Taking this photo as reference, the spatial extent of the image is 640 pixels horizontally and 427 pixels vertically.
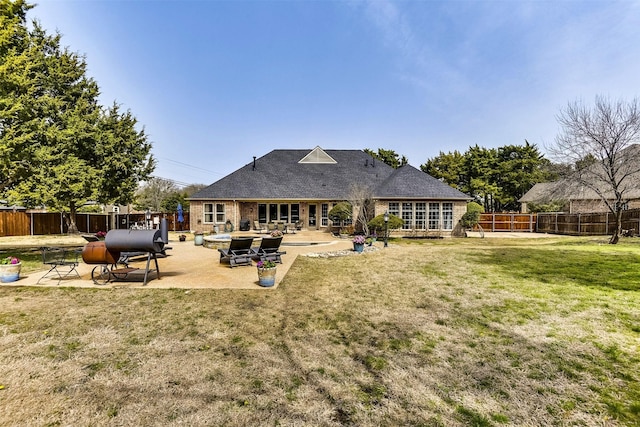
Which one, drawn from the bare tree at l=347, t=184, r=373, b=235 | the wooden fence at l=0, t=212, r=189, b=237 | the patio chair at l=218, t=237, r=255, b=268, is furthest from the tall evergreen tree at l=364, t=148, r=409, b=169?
the patio chair at l=218, t=237, r=255, b=268

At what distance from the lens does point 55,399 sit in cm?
329

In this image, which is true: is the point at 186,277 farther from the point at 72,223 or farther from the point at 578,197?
the point at 578,197

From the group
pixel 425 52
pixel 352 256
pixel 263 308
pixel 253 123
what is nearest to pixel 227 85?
pixel 253 123

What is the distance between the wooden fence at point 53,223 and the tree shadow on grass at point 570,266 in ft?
76.2

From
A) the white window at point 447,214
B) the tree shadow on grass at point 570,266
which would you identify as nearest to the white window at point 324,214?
the white window at point 447,214

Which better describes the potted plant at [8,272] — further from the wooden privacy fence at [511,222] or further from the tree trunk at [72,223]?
the wooden privacy fence at [511,222]

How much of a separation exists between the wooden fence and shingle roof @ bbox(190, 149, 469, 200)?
21.4 ft

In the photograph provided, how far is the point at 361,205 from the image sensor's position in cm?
2130

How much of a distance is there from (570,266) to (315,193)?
17.7 m

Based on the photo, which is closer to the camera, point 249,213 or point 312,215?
point 249,213

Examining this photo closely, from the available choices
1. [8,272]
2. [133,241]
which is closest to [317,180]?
[133,241]

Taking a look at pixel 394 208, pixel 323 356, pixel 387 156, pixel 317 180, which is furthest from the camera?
pixel 387 156

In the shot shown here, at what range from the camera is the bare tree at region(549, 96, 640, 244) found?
746 inches

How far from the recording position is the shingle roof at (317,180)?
23391mm
